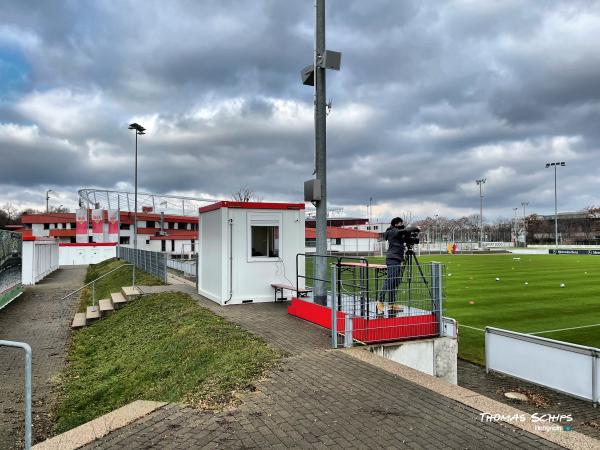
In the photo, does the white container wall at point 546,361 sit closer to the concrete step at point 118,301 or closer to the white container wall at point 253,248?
the white container wall at point 253,248

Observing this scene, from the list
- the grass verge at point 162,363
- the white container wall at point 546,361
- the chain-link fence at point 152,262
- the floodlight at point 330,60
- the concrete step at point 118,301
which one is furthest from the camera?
the chain-link fence at point 152,262

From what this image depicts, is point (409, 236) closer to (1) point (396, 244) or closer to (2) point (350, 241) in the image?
(1) point (396, 244)

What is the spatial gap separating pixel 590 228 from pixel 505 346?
12488 centimetres

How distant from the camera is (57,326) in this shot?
15242mm

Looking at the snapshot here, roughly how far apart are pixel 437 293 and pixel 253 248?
18.4 ft

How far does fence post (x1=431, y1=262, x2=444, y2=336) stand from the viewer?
842 centimetres

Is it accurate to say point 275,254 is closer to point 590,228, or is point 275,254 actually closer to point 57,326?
point 57,326

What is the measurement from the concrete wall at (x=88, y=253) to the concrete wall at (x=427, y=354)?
150ft

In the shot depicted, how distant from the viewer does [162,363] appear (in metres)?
8.23

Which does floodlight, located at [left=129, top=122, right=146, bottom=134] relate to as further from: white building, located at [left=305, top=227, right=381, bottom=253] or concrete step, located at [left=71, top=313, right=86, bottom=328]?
white building, located at [left=305, top=227, right=381, bottom=253]

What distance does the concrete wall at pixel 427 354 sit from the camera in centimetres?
778

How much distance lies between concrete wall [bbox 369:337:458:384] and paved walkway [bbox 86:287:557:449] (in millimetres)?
1421

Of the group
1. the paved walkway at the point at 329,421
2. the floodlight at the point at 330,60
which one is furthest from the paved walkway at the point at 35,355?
the floodlight at the point at 330,60

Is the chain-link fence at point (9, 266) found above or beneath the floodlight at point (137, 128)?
beneath
